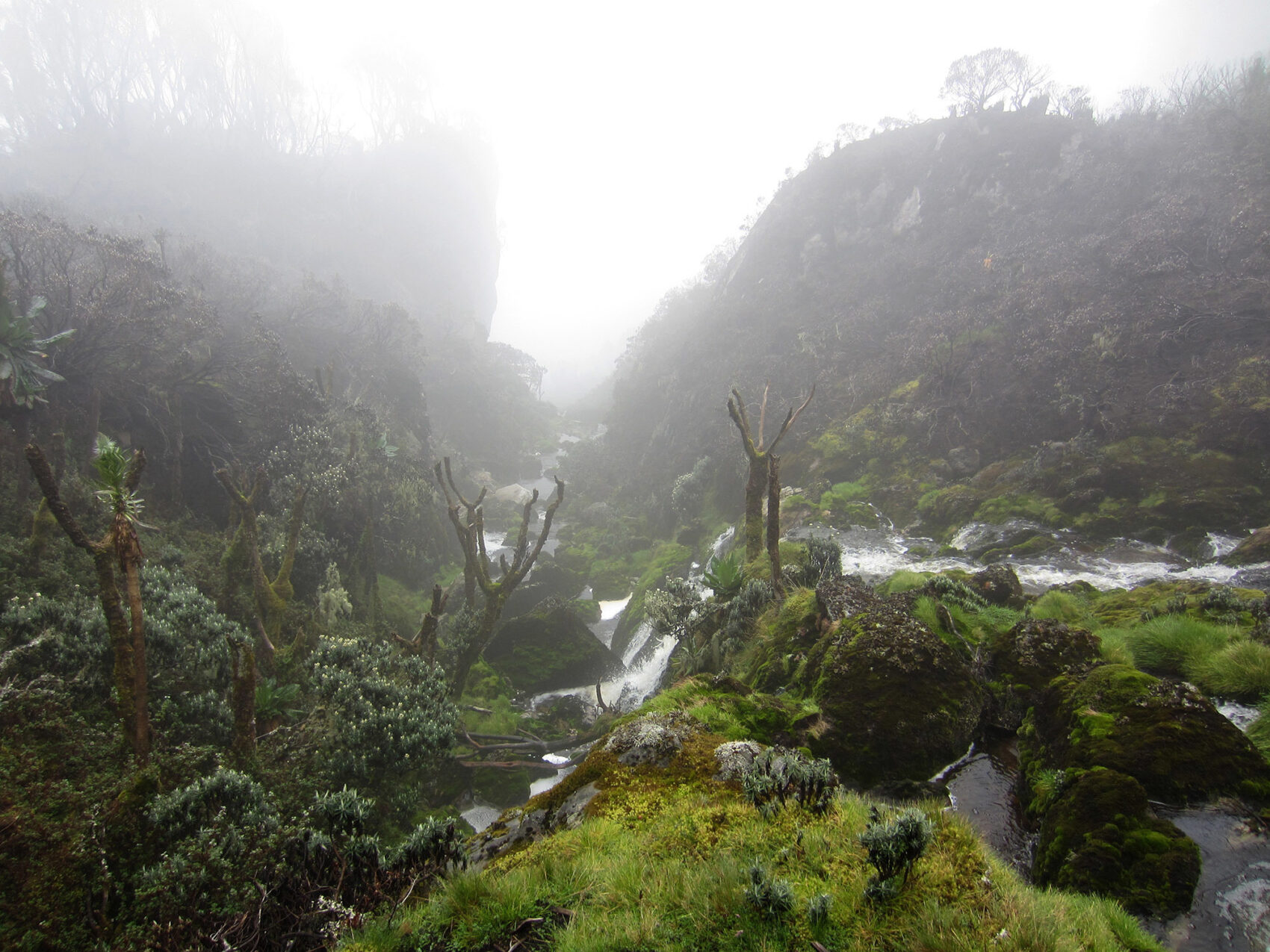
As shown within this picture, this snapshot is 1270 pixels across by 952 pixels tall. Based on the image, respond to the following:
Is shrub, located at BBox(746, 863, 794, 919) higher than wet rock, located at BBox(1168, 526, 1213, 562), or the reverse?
shrub, located at BBox(746, 863, 794, 919)

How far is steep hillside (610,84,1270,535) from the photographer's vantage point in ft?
56.4

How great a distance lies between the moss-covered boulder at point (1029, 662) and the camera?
642 centimetres

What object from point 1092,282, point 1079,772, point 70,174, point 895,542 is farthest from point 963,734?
point 70,174

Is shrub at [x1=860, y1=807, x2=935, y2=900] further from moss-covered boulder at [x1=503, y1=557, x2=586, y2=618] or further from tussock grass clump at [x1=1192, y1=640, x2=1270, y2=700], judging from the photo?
moss-covered boulder at [x1=503, y1=557, x2=586, y2=618]

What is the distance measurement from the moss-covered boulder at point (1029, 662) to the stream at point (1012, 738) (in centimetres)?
38

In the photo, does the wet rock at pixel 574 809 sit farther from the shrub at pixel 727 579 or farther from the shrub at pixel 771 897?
the shrub at pixel 727 579

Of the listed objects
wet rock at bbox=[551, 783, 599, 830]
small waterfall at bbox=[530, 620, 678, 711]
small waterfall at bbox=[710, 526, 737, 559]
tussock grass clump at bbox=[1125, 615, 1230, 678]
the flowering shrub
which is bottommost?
small waterfall at bbox=[530, 620, 678, 711]

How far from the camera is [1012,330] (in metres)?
25.5

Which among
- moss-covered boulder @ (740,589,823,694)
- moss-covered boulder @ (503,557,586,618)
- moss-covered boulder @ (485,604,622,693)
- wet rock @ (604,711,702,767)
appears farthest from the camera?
moss-covered boulder @ (503,557,586,618)

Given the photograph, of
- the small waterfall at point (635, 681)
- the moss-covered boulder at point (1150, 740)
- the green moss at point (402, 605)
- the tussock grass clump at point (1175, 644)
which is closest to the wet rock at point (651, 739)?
the moss-covered boulder at point (1150, 740)

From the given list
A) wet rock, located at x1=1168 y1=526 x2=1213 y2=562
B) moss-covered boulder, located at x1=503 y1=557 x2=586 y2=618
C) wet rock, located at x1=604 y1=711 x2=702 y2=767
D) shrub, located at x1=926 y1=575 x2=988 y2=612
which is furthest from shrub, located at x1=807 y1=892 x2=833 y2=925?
moss-covered boulder, located at x1=503 y1=557 x2=586 y2=618

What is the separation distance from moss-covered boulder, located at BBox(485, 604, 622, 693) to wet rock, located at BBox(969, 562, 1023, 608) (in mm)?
10852

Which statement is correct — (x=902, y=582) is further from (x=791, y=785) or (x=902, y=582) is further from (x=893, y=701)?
(x=791, y=785)

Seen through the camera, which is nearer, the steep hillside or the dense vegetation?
the dense vegetation
